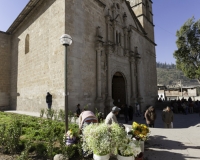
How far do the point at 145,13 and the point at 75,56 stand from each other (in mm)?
18016

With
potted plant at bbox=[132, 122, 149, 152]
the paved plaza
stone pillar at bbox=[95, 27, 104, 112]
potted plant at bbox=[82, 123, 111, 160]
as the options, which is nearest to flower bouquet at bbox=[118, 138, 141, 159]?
potted plant at bbox=[82, 123, 111, 160]

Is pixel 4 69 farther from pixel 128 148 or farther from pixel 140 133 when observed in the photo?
pixel 128 148

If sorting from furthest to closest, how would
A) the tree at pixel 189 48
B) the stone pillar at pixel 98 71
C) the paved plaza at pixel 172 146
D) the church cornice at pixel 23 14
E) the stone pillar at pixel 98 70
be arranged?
the tree at pixel 189 48
the church cornice at pixel 23 14
the stone pillar at pixel 98 70
the stone pillar at pixel 98 71
the paved plaza at pixel 172 146

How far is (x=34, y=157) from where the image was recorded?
4.23m

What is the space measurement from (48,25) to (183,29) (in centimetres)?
1907

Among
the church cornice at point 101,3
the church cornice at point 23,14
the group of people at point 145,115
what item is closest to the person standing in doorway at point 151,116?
the group of people at point 145,115

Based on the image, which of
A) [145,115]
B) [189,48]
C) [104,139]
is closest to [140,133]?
[104,139]

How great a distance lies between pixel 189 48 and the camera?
21922mm

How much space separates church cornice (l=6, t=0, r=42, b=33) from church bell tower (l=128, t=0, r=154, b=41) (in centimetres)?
1482

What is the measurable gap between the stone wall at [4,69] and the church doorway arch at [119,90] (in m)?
13.0

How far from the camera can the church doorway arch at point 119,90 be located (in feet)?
53.6

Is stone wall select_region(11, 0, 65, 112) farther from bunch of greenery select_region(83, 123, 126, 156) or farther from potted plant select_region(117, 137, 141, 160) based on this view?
potted plant select_region(117, 137, 141, 160)

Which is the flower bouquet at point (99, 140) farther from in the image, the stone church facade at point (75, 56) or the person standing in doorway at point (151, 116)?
the stone church facade at point (75, 56)

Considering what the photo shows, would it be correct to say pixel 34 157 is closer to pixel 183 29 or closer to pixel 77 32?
pixel 77 32
